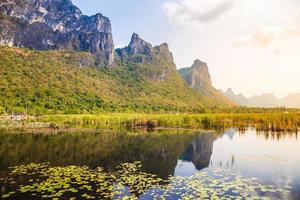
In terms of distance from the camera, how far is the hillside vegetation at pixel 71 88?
350 ft

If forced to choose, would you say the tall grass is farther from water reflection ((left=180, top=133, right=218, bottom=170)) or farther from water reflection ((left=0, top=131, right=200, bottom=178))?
water reflection ((left=0, top=131, right=200, bottom=178))

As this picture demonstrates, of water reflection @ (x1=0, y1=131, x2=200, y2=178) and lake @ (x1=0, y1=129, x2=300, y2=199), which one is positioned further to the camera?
water reflection @ (x1=0, y1=131, x2=200, y2=178)

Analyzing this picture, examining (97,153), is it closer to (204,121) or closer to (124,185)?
(124,185)

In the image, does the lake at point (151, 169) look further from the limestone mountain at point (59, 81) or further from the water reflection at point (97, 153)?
the limestone mountain at point (59, 81)

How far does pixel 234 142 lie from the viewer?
1676 inches

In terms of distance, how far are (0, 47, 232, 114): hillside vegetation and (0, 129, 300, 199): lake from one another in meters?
62.0

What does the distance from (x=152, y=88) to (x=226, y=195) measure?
175085 mm

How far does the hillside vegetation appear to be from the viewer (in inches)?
4198

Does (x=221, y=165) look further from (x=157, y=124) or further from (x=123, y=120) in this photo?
(x=123, y=120)

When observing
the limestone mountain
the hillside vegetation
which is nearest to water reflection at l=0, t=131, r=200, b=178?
the limestone mountain

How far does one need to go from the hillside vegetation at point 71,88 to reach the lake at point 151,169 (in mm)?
62001

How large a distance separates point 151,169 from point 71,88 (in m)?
117

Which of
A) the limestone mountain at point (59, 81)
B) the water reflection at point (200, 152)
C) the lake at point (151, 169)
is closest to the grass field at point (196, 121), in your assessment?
the lake at point (151, 169)

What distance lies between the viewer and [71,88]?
449ft
